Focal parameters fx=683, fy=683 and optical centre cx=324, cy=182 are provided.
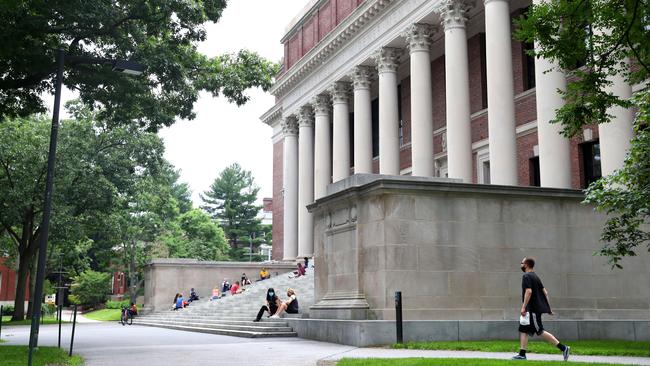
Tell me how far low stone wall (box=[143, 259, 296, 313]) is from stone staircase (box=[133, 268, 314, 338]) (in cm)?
116

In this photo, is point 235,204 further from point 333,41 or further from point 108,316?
point 333,41

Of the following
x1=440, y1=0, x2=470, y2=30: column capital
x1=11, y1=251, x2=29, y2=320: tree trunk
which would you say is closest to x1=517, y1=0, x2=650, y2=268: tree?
x1=440, y1=0, x2=470, y2=30: column capital

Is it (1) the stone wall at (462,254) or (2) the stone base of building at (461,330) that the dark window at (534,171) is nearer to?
(1) the stone wall at (462,254)

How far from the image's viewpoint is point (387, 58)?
36500 millimetres

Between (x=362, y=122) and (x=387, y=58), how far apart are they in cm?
408

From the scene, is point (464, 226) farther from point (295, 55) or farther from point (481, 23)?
point (295, 55)

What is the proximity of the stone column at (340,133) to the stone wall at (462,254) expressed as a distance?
2248 cm

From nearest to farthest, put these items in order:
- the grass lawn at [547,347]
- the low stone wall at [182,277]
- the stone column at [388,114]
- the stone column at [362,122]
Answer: the grass lawn at [547,347] < the stone column at [388,114] < the stone column at [362,122] < the low stone wall at [182,277]

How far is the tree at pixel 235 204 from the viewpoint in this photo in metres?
108

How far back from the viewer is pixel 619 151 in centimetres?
2161

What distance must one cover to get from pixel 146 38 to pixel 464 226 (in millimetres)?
10552

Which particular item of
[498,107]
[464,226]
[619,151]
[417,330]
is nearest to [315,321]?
[417,330]

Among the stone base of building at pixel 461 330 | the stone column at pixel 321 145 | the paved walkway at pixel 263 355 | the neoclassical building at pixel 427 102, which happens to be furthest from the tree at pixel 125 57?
the stone column at pixel 321 145

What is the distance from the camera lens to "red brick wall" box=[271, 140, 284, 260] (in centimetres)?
5572
